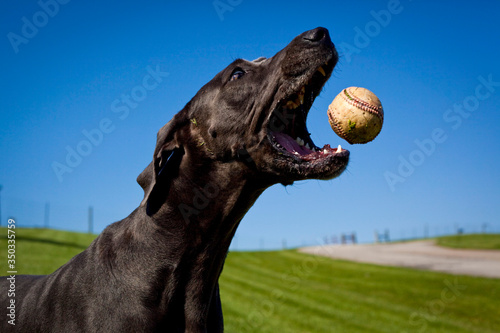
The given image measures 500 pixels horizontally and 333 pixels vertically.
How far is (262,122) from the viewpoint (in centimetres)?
322

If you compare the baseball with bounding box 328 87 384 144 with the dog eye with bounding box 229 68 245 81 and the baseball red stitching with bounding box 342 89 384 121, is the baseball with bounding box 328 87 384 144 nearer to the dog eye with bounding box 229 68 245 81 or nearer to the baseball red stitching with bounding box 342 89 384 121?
the baseball red stitching with bounding box 342 89 384 121

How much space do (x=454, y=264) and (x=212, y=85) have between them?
2594 centimetres

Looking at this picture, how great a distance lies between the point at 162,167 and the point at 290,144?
94cm

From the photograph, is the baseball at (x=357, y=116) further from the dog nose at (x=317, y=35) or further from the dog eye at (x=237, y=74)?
the dog eye at (x=237, y=74)

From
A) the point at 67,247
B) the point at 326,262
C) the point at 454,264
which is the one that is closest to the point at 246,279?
the point at 67,247

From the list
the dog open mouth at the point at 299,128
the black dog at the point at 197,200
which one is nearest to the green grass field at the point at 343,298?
the black dog at the point at 197,200

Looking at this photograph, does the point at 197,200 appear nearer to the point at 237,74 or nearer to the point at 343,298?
the point at 237,74

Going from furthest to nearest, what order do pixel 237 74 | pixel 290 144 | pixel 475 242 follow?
pixel 475 242
pixel 237 74
pixel 290 144

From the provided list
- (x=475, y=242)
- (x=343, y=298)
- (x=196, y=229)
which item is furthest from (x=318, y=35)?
(x=475, y=242)

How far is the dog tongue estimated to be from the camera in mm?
3242

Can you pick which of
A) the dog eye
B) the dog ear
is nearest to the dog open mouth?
the dog eye

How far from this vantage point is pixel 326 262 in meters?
28.0

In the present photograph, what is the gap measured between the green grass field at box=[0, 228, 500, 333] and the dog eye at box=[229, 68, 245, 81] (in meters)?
6.78

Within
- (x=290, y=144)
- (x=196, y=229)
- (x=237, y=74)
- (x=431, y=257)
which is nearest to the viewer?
(x=196, y=229)
